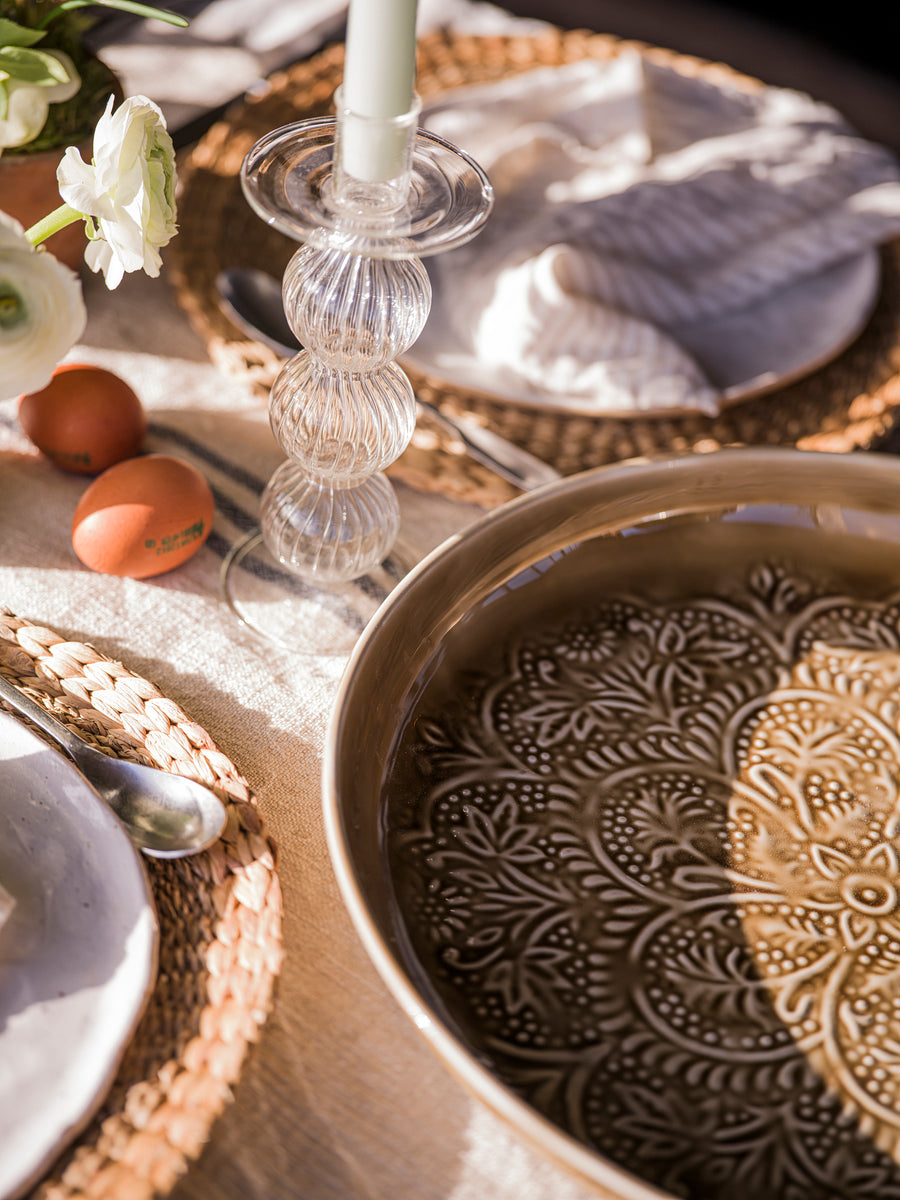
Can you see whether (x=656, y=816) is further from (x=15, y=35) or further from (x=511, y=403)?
(x=15, y=35)

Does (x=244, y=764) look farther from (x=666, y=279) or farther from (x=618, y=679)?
(x=666, y=279)

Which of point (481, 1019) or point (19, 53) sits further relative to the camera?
point (19, 53)

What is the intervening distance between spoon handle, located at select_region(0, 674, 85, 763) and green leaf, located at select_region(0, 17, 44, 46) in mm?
306

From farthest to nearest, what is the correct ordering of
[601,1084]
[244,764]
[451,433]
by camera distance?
[451,433] → [244,764] → [601,1084]

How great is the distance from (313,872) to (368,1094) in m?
0.09

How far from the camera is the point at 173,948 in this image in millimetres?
366

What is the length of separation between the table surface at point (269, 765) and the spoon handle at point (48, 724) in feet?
0.21

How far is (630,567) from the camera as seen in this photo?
0.51 m

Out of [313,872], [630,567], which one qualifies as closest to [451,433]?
[630,567]

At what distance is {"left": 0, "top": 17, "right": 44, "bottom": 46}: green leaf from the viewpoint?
1.62 feet

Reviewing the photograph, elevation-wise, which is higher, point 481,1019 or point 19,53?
point 19,53

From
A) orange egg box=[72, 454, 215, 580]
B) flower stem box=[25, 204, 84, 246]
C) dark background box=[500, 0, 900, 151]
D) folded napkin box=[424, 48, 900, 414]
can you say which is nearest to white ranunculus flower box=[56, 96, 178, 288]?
flower stem box=[25, 204, 84, 246]

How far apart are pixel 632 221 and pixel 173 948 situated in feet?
1.64

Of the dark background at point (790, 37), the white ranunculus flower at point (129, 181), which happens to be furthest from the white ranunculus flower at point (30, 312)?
the dark background at point (790, 37)
